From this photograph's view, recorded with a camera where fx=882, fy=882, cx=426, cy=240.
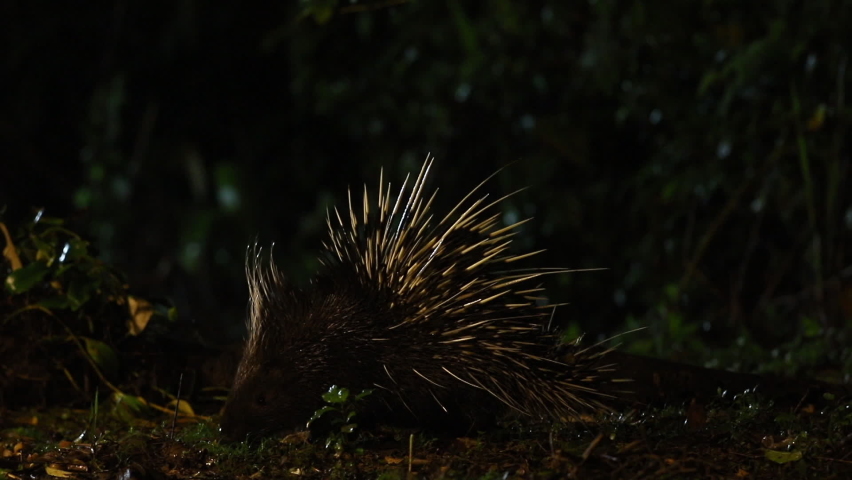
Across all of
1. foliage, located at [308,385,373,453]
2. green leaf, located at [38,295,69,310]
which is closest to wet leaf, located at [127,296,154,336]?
green leaf, located at [38,295,69,310]

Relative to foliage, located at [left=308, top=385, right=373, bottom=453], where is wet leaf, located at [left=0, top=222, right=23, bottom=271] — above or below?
above

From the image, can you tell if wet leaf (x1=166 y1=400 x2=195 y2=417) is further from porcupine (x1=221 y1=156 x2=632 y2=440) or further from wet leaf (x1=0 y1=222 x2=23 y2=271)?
wet leaf (x1=0 y1=222 x2=23 y2=271)

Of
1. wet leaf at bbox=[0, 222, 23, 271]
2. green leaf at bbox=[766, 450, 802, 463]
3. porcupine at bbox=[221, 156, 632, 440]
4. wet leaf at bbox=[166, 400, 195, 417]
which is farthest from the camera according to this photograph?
wet leaf at bbox=[0, 222, 23, 271]

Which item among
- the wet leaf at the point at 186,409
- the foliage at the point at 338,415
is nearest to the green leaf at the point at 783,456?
the foliage at the point at 338,415

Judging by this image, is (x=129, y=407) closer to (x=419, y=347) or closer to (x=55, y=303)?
(x=55, y=303)

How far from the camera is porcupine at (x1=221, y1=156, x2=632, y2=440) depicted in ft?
15.1

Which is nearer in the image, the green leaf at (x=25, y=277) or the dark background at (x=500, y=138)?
the green leaf at (x=25, y=277)

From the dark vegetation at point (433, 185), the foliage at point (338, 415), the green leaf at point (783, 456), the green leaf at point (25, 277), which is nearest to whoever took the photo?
the green leaf at point (783, 456)

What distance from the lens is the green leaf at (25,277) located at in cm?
522

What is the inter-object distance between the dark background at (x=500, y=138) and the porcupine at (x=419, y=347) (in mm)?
2088

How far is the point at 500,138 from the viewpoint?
10453mm

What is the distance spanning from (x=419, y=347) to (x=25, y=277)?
2.44m

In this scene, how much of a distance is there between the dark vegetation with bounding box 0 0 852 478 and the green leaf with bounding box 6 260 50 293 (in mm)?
24

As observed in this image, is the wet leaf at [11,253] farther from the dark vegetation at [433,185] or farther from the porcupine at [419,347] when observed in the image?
the porcupine at [419,347]
